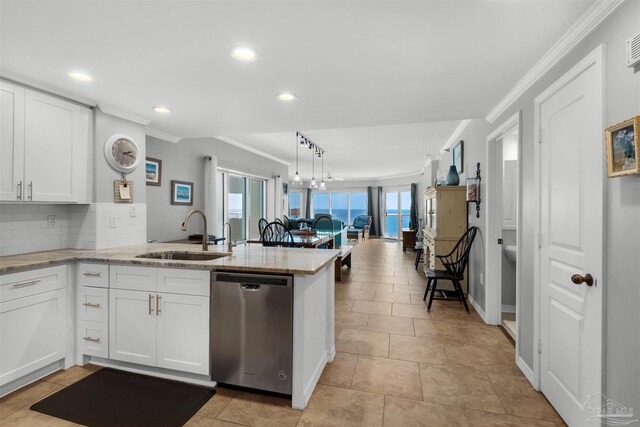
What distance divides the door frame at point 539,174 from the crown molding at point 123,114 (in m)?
3.67

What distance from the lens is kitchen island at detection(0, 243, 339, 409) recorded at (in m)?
1.91

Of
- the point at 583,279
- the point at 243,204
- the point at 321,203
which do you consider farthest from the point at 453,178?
the point at 321,203

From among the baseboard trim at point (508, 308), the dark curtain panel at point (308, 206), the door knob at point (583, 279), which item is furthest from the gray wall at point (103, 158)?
the dark curtain panel at point (308, 206)

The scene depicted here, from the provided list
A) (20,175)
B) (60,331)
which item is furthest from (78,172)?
(60,331)

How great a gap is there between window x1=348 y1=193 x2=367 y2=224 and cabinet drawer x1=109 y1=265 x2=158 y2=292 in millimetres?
11397

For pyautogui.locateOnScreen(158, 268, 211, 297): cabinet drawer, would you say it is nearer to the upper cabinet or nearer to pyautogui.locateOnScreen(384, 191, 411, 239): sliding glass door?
the upper cabinet

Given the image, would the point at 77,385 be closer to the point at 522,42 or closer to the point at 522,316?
the point at 522,316

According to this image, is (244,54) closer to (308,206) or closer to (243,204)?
(243,204)

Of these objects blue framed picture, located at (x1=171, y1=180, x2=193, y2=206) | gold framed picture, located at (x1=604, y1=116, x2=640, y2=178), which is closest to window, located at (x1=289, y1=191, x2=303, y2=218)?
blue framed picture, located at (x1=171, y1=180, x2=193, y2=206)

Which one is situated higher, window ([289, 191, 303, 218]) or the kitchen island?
window ([289, 191, 303, 218])

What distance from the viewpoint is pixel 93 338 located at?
2.36 metres

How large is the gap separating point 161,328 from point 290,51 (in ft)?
7.03

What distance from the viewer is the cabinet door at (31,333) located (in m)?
1.99

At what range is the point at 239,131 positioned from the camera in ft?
12.8
